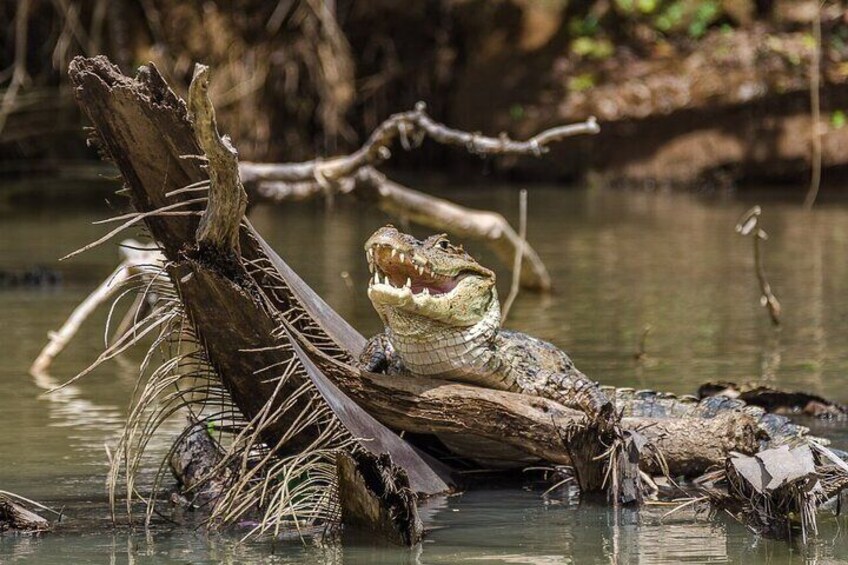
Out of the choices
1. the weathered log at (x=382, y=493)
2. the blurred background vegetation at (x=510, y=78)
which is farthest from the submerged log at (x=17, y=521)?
the blurred background vegetation at (x=510, y=78)

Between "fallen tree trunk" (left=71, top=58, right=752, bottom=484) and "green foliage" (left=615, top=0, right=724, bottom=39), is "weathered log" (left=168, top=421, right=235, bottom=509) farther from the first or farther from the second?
"green foliage" (left=615, top=0, right=724, bottom=39)

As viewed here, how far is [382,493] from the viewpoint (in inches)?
209

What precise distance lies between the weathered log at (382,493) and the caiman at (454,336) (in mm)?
758

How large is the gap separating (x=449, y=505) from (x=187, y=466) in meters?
1.09

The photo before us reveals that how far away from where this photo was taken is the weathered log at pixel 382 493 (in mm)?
5270

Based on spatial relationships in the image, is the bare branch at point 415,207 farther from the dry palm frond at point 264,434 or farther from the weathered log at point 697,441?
the weathered log at point 697,441

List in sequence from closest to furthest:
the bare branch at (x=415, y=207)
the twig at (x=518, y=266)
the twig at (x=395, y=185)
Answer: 1. the twig at (x=518, y=266)
2. the twig at (x=395, y=185)
3. the bare branch at (x=415, y=207)

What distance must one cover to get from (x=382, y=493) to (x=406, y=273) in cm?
102

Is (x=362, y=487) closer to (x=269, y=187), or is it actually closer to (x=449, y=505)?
(x=449, y=505)

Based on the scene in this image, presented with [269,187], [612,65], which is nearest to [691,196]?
[612,65]

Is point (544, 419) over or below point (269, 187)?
below

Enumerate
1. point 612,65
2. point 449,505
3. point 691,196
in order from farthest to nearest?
point 612,65
point 691,196
point 449,505

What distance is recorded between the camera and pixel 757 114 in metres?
22.6

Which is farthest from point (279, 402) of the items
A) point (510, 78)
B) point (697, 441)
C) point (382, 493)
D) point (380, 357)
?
point (510, 78)
